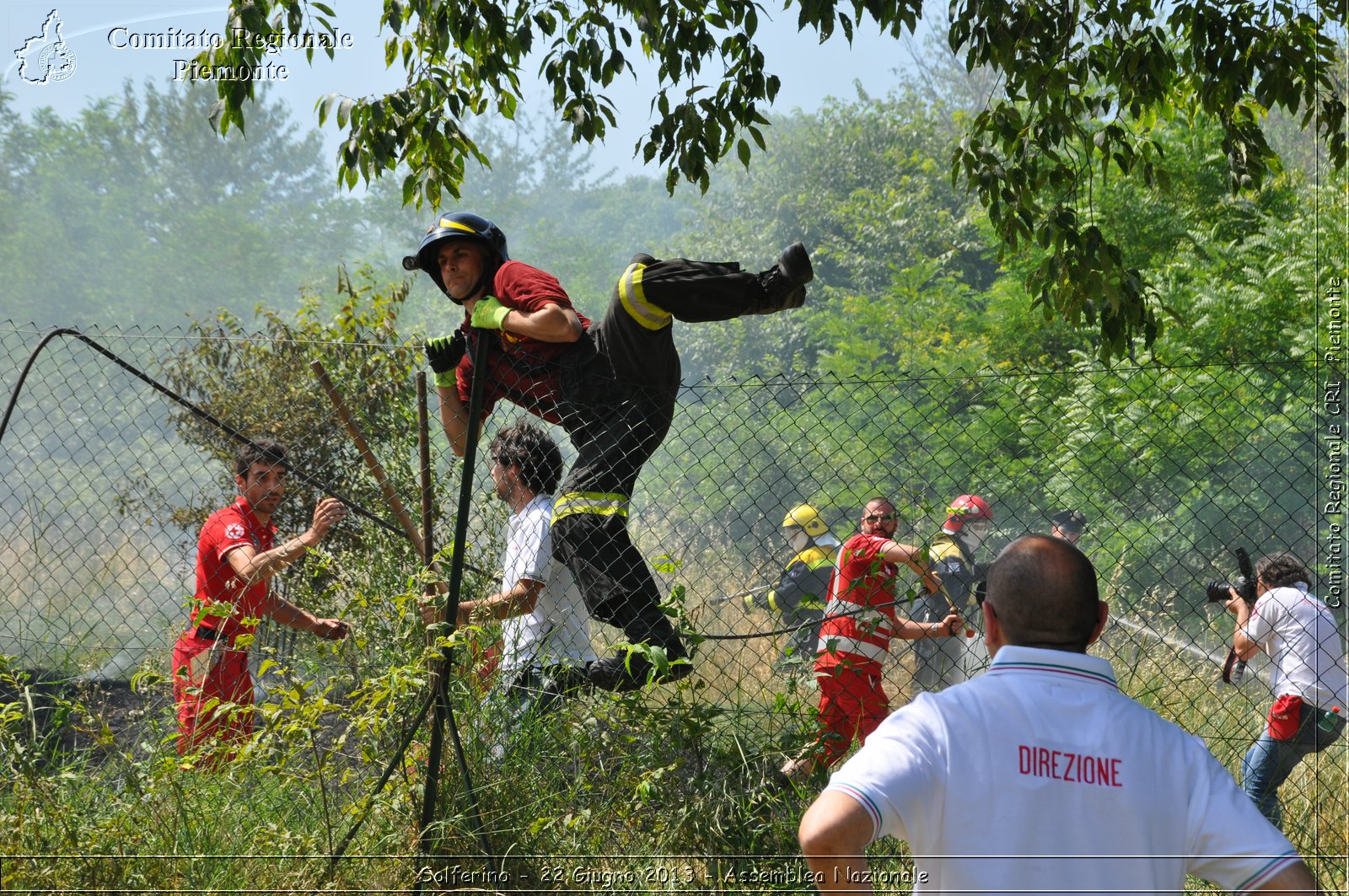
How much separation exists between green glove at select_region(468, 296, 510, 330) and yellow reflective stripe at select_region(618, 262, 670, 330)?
1.27 feet

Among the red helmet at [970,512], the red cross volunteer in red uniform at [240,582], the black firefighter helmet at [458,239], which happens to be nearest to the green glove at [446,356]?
the black firefighter helmet at [458,239]

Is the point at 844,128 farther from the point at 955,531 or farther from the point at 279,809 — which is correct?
the point at 279,809

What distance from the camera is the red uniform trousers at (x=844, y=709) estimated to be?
343 cm

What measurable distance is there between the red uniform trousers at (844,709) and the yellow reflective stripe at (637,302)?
1.30 m

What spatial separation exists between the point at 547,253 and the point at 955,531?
52978mm

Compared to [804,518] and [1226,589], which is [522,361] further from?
[1226,589]

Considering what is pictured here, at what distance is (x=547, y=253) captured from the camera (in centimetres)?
5691

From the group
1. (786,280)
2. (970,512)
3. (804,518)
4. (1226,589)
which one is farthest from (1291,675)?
(786,280)

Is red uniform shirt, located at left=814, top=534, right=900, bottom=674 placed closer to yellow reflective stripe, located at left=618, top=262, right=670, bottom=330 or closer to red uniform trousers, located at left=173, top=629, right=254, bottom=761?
yellow reflective stripe, located at left=618, top=262, right=670, bottom=330

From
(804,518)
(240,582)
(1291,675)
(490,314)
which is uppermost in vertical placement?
(490,314)

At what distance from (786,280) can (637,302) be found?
49 centimetres

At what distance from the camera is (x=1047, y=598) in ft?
6.19

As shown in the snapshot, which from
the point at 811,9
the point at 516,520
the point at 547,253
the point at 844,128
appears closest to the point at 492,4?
the point at 811,9

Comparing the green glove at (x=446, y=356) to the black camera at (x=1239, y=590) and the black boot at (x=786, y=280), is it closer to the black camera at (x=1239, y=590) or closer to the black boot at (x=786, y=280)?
the black boot at (x=786, y=280)
